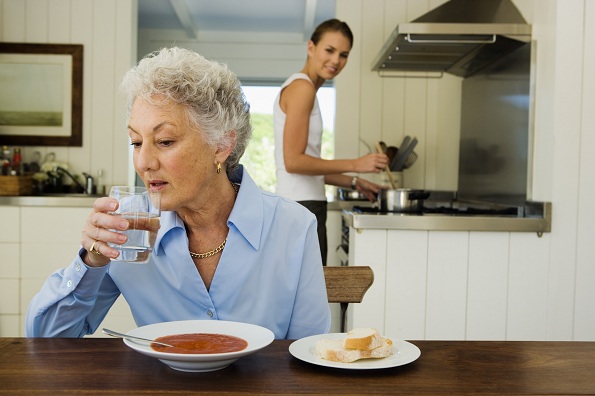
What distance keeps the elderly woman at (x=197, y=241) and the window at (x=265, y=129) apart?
681 centimetres

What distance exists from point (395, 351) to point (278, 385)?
25 cm

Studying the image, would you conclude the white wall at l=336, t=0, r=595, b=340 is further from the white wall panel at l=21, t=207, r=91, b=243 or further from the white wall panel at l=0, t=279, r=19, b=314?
the white wall panel at l=0, t=279, r=19, b=314

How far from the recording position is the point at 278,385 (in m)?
0.99

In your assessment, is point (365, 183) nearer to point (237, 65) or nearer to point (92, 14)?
point (92, 14)

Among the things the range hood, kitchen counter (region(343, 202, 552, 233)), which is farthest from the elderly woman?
the range hood

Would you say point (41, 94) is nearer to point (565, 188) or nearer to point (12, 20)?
point (12, 20)

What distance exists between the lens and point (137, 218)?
1.17 meters

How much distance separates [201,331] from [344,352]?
26 centimetres

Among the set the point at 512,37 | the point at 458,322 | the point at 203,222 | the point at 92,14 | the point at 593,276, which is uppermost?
the point at 92,14

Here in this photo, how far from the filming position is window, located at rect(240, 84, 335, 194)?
841 cm

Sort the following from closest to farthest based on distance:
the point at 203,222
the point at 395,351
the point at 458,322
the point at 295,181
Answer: the point at 395,351 < the point at 203,222 < the point at 458,322 < the point at 295,181

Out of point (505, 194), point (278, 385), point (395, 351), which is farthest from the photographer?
point (505, 194)

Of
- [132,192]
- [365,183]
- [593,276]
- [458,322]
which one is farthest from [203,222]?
[365,183]

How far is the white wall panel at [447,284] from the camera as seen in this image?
8.94 feet
